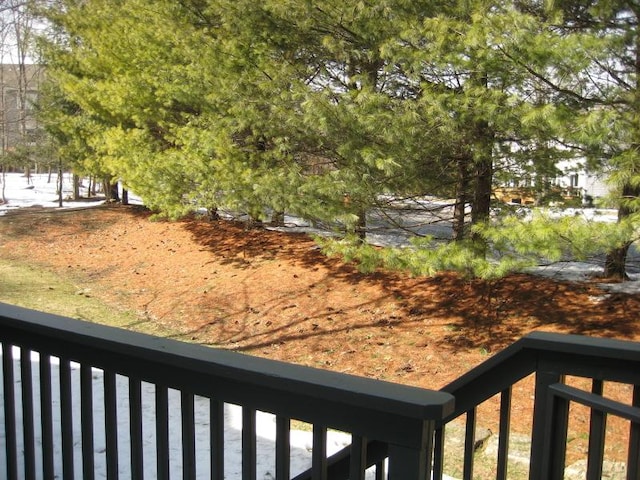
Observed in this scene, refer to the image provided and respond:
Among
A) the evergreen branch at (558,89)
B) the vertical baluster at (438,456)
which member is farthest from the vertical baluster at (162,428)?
the evergreen branch at (558,89)

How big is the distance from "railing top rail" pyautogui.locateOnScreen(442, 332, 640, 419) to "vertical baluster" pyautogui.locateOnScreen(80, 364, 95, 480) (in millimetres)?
1287

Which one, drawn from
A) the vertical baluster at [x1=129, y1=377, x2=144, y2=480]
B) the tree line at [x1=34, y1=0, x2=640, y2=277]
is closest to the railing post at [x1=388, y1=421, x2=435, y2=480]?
the vertical baluster at [x1=129, y1=377, x2=144, y2=480]

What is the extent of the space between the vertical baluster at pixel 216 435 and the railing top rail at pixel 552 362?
87cm

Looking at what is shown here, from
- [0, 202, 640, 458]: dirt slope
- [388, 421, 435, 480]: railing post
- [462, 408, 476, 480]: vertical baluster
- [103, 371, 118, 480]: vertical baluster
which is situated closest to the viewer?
[388, 421, 435, 480]: railing post

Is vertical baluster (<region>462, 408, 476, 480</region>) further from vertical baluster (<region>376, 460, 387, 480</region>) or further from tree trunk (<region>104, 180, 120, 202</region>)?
tree trunk (<region>104, 180, 120, 202</region>)

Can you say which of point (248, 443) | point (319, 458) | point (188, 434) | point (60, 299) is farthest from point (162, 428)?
point (60, 299)

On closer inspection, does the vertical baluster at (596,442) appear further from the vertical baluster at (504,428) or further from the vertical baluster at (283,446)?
the vertical baluster at (283,446)

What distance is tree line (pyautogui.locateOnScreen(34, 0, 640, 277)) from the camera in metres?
5.09

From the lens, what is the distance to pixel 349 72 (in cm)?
807

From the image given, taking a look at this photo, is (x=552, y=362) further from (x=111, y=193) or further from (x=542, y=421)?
(x=111, y=193)

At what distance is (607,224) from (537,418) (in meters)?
3.15

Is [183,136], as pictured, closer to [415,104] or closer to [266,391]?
[415,104]

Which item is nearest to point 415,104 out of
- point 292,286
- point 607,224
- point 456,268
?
point 456,268

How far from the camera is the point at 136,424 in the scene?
1.95 meters
